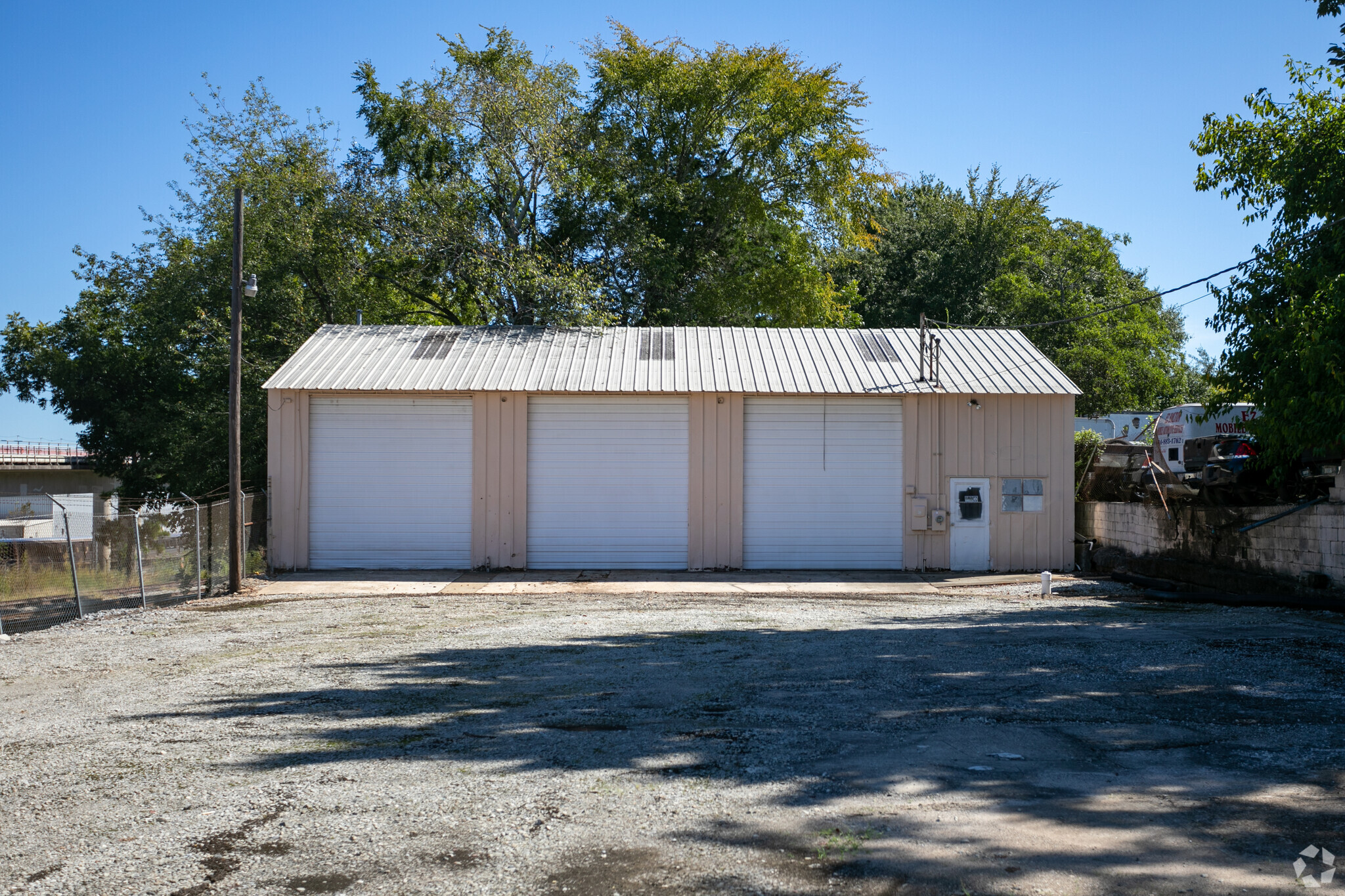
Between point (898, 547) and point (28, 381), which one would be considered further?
point (28, 381)

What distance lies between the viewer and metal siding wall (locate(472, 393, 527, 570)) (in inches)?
739

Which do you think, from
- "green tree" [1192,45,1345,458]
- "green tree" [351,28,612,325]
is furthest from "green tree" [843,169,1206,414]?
"green tree" [1192,45,1345,458]

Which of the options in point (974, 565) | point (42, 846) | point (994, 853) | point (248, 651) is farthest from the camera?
point (974, 565)

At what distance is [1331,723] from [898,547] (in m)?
12.8

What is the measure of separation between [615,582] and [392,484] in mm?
4917

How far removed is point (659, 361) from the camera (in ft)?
65.9

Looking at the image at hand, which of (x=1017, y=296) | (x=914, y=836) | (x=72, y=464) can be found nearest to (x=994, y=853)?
(x=914, y=836)

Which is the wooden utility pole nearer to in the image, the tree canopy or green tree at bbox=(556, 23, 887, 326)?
the tree canopy

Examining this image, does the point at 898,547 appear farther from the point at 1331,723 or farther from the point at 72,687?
the point at 72,687

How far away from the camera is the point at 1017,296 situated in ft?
126

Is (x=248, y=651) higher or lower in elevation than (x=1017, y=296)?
lower

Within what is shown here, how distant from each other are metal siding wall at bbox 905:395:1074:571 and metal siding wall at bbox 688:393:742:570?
342 centimetres

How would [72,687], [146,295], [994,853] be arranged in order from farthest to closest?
[146,295] → [72,687] → [994,853]

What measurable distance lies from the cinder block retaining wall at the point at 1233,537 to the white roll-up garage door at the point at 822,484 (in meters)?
4.33
